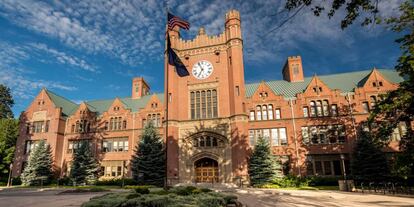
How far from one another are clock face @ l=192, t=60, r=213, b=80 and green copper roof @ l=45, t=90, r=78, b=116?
81.2 ft

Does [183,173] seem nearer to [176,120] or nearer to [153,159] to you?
[153,159]

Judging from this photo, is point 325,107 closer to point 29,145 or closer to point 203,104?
point 203,104

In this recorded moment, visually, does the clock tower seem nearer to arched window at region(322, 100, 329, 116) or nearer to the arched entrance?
the arched entrance

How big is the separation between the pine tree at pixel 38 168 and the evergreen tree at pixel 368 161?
130 feet

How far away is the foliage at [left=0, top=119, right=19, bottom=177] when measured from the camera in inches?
1645

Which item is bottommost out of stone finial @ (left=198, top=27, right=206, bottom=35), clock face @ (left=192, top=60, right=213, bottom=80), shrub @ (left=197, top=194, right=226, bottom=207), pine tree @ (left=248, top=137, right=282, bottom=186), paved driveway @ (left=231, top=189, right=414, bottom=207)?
paved driveway @ (left=231, top=189, right=414, bottom=207)

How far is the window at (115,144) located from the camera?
39750 millimetres

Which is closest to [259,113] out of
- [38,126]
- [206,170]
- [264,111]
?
[264,111]

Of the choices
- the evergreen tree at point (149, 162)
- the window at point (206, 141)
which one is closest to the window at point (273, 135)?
the window at point (206, 141)

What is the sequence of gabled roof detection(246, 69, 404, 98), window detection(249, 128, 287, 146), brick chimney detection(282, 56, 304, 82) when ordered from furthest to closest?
1. brick chimney detection(282, 56, 304, 82)
2. gabled roof detection(246, 69, 404, 98)
3. window detection(249, 128, 287, 146)

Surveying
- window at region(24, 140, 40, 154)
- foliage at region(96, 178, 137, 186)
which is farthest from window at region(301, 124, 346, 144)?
window at region(24, 140, 40, 154)

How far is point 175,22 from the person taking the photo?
18.8 m

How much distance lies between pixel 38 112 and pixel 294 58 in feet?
139

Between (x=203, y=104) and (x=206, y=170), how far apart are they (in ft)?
27.8
